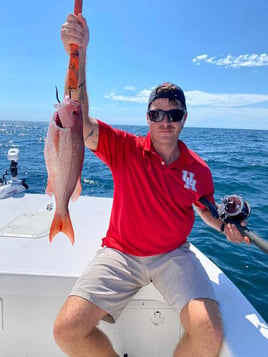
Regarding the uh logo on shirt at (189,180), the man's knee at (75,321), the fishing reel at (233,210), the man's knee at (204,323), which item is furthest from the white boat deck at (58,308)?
the uh logo on shirt at (189,180)

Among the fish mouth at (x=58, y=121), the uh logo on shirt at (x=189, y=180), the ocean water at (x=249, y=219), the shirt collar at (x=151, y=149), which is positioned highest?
the fish mouth at (x=58, y=121)

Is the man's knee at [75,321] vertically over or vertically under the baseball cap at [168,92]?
under

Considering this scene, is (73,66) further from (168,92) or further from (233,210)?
(233,210)

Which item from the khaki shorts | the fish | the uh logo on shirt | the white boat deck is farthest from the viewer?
the uh logo on shirt

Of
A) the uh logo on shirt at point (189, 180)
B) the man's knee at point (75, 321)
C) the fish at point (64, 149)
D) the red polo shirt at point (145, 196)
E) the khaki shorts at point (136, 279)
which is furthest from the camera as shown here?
the uh logo on shirt at point (189, 180)

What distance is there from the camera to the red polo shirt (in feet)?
8.13

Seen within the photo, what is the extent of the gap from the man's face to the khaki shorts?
3.23 ft

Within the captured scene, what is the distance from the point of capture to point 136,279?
235 centimetres

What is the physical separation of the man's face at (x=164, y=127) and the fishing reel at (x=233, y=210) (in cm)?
74

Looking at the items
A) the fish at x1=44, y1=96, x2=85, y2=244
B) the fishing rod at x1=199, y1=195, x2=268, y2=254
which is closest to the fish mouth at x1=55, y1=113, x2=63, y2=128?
the fish at x1=44, y1=96, x2=85, y2=244

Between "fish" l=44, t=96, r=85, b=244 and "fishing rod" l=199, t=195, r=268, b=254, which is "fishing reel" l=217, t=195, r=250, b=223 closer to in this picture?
"fishing rod" l=199, t=195, r=268, b=254

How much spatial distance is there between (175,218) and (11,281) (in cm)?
138

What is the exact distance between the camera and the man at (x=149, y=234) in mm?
1980

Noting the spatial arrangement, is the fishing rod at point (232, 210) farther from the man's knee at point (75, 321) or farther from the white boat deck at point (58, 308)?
the man's knee at point (75, 321)
